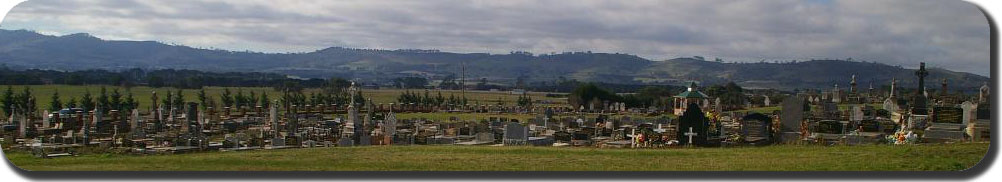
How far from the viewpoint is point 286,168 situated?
13570mm

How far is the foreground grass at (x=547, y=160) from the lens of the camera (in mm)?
13492

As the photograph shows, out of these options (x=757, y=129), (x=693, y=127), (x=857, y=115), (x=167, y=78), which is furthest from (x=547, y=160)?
(x=167, y=78)

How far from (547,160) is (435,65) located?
3103 centimetres

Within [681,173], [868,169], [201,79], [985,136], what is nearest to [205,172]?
[681,173]

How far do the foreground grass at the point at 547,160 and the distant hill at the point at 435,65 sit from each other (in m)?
13.8

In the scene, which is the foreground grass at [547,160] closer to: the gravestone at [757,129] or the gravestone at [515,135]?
the gravestone at [757,129]

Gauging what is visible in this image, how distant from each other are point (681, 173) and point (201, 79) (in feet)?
115

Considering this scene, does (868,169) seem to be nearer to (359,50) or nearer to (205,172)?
(205,172)

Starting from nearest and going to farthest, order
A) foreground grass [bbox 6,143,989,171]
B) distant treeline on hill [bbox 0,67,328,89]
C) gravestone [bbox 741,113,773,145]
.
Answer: foreground grass [bbox 6,143,989,171]
gravestone [bbox 741,113,773,145]
distant treeline on hill [bbox 0,67,328,89]

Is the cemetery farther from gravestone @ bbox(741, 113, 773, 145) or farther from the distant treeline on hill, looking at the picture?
the distant treeline on hill

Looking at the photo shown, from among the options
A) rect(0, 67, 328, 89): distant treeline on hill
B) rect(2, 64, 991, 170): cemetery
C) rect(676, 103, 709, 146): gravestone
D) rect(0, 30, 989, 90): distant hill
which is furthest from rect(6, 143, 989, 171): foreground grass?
rect(0, 67, 328, 89): distant treeline on hill

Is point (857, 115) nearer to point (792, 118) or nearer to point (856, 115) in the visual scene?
point (856, 115)

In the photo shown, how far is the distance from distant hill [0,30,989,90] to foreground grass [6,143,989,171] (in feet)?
45.4

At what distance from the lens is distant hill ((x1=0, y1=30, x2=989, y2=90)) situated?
31359 millimetres
